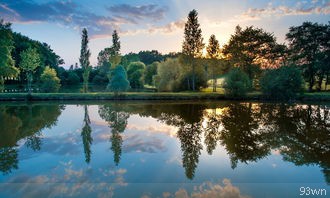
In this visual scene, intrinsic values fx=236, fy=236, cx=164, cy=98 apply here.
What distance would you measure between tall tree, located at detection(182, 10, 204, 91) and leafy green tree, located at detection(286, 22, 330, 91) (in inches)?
889

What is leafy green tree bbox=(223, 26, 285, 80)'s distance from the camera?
53000 millimetres

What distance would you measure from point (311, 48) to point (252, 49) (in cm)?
1334

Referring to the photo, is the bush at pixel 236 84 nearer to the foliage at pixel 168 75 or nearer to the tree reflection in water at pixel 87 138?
the foliage at pixel 168 75

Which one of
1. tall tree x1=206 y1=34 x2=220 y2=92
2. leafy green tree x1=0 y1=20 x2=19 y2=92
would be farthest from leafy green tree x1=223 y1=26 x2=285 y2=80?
leafy green tree x1=0 y1=20 x2=19 y2=92

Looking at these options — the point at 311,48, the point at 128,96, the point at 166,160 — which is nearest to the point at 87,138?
the point at 166,160

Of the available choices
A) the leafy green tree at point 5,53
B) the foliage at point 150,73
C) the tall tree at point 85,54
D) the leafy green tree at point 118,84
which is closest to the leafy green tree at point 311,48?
the foliage at point 150,73

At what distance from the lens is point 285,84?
41125 mm

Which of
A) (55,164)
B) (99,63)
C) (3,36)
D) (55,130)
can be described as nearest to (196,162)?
(55,164)

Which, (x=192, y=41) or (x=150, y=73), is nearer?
(x=192, y=41)

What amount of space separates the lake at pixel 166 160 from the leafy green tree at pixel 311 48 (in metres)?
40.2

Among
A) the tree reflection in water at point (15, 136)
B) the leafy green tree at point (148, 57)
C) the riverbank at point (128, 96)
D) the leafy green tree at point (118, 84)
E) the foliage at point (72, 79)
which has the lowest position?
the tree reflection in water at point (15, 136)

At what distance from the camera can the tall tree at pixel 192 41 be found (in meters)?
50.1

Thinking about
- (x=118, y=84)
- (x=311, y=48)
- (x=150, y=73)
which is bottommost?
(x=118, y=84)

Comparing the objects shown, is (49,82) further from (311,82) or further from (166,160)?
(311,82)
